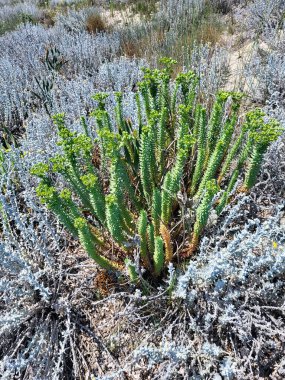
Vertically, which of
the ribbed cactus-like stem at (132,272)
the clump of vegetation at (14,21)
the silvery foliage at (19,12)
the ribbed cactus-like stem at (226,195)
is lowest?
the ribbed cactus-like stem at (132,272)

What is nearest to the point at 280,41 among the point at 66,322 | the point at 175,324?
the point at 175,324

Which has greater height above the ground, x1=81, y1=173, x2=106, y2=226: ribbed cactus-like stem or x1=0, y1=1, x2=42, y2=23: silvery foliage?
x1=0, y1=1, x2=42, y2=23: silvery foliage

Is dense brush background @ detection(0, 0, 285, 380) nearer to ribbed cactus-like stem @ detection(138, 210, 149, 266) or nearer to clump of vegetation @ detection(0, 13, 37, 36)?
ribbed cactus-like stem @ detection(138, 210, 149, 266)

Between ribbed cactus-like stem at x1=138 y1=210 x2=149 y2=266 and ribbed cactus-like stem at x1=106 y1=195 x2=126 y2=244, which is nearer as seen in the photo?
ribbed cactus-like stem at x1=106 y1=195 x2=126 y2=244

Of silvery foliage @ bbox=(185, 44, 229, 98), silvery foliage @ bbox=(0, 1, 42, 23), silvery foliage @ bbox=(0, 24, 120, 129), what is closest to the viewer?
silvery foliage @ bbox=(185, 44, 229, 98)

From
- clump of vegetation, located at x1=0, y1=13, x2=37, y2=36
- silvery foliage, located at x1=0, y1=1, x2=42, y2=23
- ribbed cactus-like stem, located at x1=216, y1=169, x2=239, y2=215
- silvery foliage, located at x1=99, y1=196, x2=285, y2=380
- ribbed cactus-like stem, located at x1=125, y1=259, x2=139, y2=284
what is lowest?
silvery foliage, located at x1=99, y1=196, x2=285, y2=380

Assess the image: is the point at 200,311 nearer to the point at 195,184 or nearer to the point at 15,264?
the point at 195,184

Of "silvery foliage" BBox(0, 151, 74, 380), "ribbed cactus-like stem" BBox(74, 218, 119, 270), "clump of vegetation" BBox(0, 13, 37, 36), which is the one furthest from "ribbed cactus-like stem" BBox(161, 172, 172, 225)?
"clump of vegetation" BBox(0, 13, 37, 36)

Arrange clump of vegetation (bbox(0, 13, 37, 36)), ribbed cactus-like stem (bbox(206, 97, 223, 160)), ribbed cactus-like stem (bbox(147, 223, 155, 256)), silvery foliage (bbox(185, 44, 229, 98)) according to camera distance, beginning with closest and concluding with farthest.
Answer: ribbed cactus-like stem (bbox(147, 223, 155, 256)) < ribbed cactus-like stem (bbox(206, 97, 223, 160)) < silvery foliage (bbox(185, 44, 229, 98)) < clump of vegetation (bbox(0, 13, 37, 36))

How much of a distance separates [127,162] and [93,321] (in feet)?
3.06

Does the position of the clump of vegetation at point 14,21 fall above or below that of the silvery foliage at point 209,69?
above

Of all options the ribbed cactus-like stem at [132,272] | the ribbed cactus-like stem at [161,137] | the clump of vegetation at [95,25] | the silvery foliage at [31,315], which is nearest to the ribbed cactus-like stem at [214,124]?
the ribbed cactus-like stem at [161,137]

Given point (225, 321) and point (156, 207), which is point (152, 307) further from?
point (156, 207)

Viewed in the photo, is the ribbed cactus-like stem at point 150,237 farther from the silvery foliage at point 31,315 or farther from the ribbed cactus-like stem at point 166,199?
the silvery foliage at point 31,315
